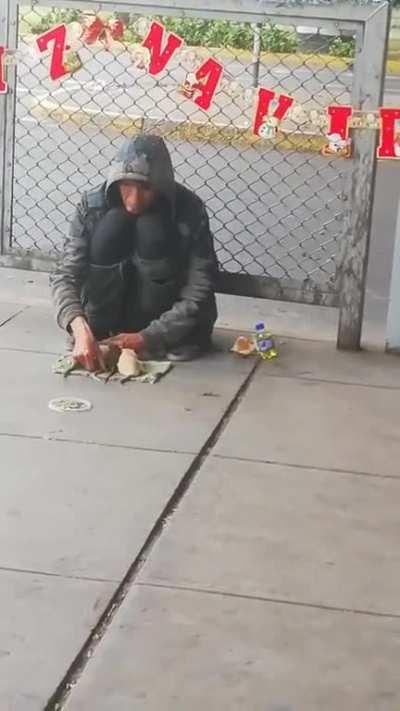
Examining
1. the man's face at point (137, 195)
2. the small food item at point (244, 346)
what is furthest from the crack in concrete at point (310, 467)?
the man's face at point (137, 195)

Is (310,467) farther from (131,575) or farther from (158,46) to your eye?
(158,46)

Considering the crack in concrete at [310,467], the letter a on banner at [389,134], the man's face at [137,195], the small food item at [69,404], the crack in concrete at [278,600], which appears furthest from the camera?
the letter a on banner at [389,134]

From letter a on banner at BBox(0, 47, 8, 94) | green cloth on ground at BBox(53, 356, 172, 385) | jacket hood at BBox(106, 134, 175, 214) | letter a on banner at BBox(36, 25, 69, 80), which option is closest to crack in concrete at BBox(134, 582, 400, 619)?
green cloth on ground at BBox(53, 356, 172, 385)

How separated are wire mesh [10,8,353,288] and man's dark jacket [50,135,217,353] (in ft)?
1.76

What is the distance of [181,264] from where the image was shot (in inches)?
223

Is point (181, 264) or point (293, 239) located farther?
point (293, 239)

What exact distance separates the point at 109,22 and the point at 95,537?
9.72 ft

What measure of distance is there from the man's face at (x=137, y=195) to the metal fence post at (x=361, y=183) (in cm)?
92

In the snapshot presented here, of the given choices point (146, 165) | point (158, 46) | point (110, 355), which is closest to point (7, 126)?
point (158, 46)

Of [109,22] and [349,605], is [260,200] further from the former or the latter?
[349,605]

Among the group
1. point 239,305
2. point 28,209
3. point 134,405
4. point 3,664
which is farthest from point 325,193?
point 3,664

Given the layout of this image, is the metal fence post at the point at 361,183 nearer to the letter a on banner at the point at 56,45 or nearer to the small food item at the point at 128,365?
the small food item at the point at 128,365

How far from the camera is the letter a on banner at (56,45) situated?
5.80 metres

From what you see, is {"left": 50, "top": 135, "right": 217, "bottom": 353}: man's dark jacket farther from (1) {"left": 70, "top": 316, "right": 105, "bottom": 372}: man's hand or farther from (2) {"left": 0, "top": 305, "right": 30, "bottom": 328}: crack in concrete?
(2) {"left": 0, "top": 305, "right": 30, "bottom": 328}: crack in concrete
